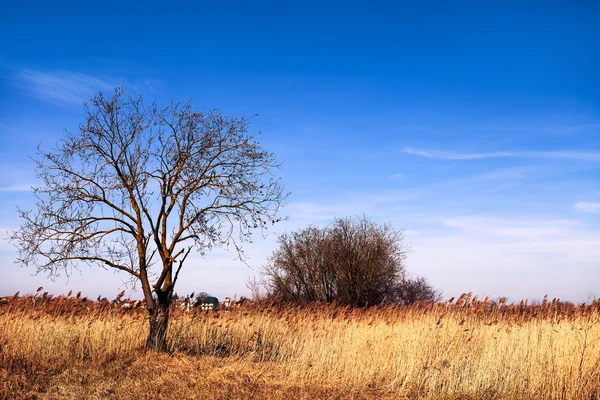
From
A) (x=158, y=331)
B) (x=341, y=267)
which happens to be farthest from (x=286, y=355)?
(x=341, y=267)

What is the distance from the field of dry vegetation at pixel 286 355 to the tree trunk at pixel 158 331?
0.33 metres

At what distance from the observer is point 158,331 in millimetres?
10047

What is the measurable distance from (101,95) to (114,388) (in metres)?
6.18

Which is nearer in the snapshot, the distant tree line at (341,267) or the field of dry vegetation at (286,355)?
the field of dry vegetation at (286,355)

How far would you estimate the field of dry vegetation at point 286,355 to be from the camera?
8.01 m

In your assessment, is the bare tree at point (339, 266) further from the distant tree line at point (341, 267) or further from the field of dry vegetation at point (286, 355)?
the field of dry vegetation at point (286, 355)

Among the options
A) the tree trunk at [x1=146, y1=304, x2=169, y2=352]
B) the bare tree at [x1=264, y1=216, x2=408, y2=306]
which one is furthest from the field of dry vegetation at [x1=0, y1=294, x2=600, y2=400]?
the bare tree at [x1=264, y1=216, x2=408, y2=306]

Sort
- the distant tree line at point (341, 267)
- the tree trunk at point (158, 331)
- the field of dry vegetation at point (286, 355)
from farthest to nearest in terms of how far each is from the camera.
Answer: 1. the distant tree line at point (341, 267)
2. the tree trunk at point (158, 331)
3. the field of dry vegetation at point (286, 355)

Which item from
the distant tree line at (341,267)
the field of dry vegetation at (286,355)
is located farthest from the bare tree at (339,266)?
the field of dry vegetation at (286,355)

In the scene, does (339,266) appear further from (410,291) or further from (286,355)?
(286,355)

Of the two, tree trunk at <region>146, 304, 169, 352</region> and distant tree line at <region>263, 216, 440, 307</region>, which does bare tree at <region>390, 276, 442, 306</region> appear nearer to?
distant tree line at <region>263, 216, 440, 307</region>

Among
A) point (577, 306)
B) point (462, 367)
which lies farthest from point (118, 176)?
point (577, 306)

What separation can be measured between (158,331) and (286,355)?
105 inches

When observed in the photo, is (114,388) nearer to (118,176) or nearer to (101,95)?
(118,176)
